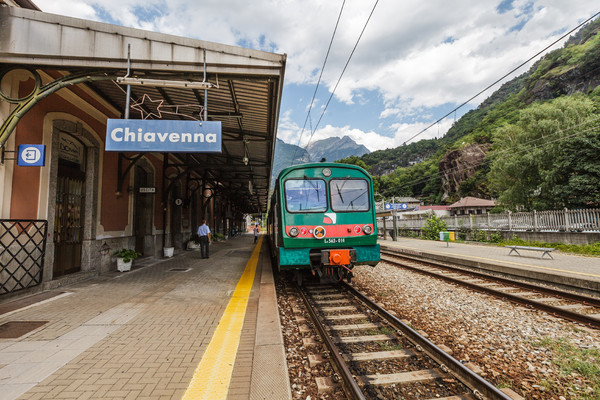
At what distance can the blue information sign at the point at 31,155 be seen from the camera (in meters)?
5.16

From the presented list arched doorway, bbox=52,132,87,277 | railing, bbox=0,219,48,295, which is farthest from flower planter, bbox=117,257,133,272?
railing, bbox=0,219,48,295

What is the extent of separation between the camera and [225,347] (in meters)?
3.28

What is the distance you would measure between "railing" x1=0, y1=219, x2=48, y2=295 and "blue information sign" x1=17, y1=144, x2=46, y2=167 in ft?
3.56

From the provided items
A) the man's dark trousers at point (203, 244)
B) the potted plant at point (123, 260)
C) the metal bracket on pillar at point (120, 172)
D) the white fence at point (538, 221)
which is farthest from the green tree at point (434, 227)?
the metal bracket on pillar at point (120, 172)

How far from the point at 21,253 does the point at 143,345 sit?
13.2 ft

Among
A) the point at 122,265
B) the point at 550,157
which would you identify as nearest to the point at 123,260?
the point at 122,265

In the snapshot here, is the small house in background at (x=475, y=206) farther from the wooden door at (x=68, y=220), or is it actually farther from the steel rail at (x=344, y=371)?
the wooden door at (x=68, y=220)

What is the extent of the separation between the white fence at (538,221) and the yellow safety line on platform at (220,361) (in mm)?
16531

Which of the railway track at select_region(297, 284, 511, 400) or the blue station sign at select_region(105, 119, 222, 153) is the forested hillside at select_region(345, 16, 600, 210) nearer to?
the railway track at select_region(297, 284, 511, 400)

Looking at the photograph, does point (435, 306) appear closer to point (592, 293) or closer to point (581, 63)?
point (592, 293)

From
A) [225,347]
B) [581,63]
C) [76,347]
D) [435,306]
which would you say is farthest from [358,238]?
[581,63]

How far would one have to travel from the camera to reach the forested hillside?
56.3 ft

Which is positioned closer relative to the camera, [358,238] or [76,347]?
[76,347]

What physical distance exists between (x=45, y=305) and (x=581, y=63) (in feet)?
274
